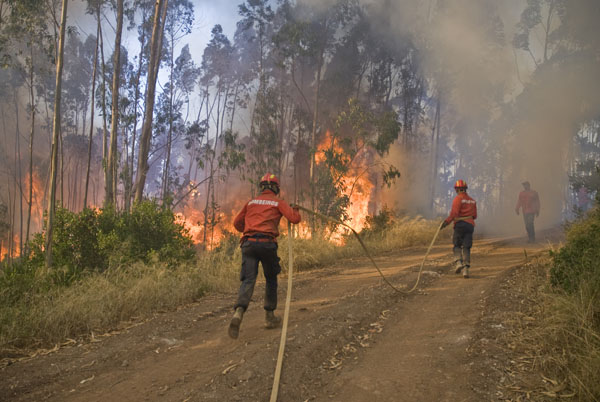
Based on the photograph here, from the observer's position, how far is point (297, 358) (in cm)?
391

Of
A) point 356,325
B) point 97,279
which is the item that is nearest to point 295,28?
point 97,279

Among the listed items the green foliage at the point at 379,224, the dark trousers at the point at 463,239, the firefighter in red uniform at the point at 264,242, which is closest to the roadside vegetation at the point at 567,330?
the dark trousers at the point at 463,239

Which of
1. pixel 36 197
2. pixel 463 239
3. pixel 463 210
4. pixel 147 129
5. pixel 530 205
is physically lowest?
pixel 463 239

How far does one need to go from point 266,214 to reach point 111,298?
306cm

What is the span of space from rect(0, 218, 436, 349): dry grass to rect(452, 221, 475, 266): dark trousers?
374cm

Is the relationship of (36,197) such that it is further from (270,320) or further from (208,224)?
(270,320)

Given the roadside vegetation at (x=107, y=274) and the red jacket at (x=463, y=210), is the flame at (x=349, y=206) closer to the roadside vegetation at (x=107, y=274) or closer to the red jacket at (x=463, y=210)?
the roadside vegetation at (x=107, y=274)

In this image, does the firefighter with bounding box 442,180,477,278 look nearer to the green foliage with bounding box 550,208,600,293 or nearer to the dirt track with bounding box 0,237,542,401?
the dirt track with bounding box 0,237,542,401

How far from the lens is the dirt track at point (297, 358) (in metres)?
3.34

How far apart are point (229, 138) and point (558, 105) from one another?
24.5 metres

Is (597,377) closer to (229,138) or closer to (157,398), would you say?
(157,398)

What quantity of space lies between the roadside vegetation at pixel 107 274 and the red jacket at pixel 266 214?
246 cm

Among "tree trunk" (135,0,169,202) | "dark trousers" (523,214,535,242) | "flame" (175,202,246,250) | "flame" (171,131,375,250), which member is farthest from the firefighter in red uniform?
"flame" (175,202,246,250)

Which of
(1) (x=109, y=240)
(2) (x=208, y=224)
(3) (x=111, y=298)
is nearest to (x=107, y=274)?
(1) (x=109, y=240)
